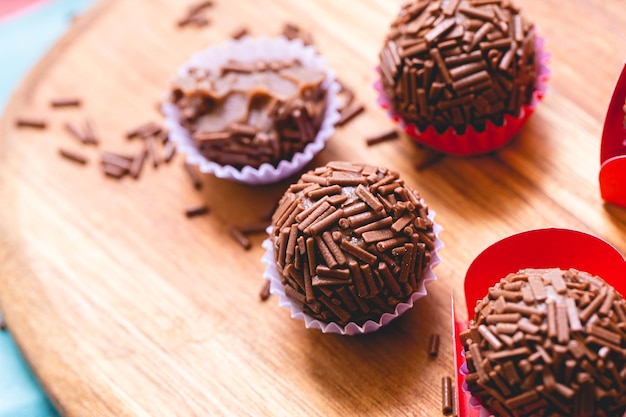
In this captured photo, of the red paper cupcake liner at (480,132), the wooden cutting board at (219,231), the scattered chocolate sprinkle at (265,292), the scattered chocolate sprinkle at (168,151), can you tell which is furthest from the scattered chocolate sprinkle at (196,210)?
the red paper cupcake liner at (480,132)

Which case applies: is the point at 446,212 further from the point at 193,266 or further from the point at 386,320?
the point at 193,266

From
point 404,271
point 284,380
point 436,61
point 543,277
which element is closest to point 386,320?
point 404,271

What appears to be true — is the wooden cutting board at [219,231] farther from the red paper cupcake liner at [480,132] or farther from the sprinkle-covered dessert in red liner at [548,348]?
the sprinkle-covered dessert in red liner at [548,348]

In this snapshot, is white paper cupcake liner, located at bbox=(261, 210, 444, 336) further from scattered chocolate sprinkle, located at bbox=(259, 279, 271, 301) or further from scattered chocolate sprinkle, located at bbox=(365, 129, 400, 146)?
scattered chocolate sprinkle, located at bbox=(365, 129, 400, 146)

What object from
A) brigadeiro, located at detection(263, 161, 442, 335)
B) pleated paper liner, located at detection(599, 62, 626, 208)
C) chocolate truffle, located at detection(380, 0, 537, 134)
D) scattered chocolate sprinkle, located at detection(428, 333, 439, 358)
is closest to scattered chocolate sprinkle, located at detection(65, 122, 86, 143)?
brigadeiro, located at detection(263, 161, 442, 335)

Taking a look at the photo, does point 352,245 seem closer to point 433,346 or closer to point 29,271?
point 433,346
